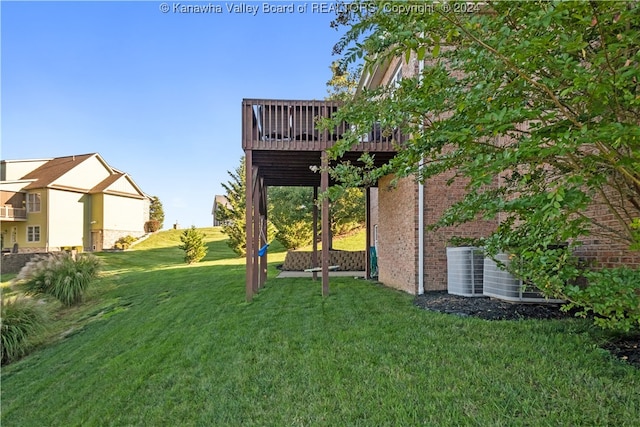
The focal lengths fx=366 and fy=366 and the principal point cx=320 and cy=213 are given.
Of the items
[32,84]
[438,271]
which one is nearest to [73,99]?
[32,84]

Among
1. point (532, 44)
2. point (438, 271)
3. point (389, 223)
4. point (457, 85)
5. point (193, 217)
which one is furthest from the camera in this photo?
point (193, 217)

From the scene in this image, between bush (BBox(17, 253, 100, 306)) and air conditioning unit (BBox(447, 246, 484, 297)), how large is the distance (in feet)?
37.7

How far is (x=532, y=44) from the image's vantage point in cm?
176

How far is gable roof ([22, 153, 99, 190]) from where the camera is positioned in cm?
2677

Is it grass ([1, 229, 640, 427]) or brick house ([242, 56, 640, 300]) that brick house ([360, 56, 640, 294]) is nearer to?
brick house ([242, 56, 640, 300])

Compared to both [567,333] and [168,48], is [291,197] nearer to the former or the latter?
[168,48]

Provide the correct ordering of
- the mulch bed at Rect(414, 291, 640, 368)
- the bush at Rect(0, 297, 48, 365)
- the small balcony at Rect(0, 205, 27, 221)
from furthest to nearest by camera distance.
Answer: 1. the small balcony at Rect(0, 205, 27, 221)
2. the bush at Rect(0, 297, 48, 365)
3. the mulch bed at Rect(414, 291, 640, 368)

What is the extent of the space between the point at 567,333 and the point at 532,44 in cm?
347

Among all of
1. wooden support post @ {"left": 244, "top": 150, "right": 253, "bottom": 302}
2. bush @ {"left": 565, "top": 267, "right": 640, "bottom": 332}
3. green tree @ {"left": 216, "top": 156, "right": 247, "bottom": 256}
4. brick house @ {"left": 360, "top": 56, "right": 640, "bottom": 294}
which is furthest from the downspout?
green tree @ {"left": 216, "top": 156, "right": 247, "bottom": 256}

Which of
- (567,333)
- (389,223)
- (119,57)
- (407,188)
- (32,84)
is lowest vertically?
(567,333)

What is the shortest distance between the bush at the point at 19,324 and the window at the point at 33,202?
905 inches

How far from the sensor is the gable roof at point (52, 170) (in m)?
26.8

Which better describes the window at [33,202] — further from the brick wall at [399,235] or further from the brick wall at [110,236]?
the brick wall at [399,235]

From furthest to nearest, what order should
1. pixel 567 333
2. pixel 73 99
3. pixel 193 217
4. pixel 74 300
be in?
pixel 193 217 → pixel 73 99 → pixel 74 300 → pixel 567 333
